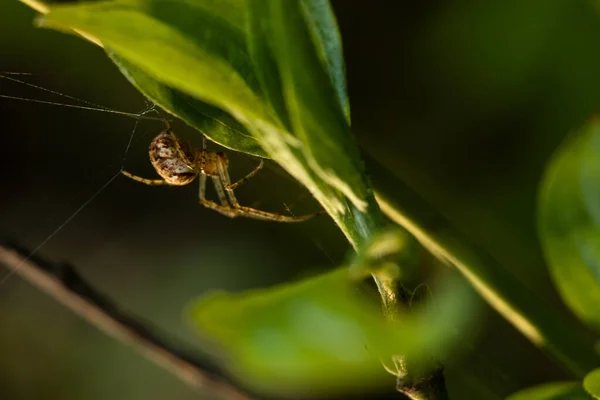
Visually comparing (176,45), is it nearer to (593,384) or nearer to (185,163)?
(593,384)

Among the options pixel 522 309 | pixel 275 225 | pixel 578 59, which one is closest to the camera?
pixel 522 309

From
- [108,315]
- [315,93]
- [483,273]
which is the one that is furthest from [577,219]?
[108,315]

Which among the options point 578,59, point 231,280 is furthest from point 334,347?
point 231,280

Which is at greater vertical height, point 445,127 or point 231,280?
point 445,127

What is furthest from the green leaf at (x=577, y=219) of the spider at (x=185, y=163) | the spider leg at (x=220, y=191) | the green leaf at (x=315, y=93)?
the spider leg at (x=220, y=191)

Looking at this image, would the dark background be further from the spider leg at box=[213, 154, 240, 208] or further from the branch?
the branch

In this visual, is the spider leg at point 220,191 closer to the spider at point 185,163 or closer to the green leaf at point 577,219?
the spider at point 185,163

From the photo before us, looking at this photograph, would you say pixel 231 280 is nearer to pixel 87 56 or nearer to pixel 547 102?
pixel 87 56
